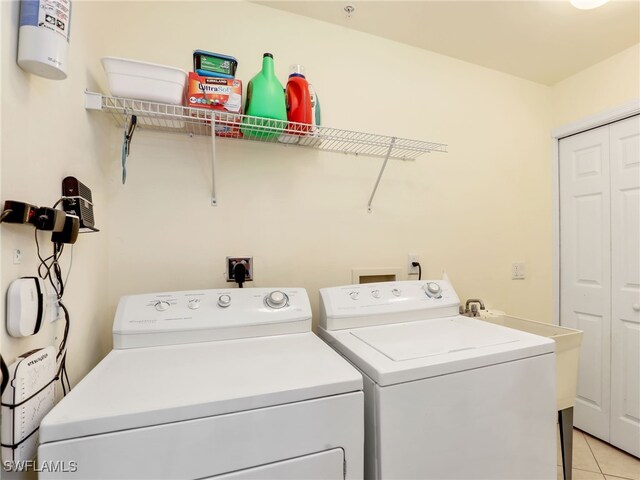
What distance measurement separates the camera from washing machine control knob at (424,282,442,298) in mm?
1553

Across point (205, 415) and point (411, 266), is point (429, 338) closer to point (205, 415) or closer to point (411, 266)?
point (411, 266)

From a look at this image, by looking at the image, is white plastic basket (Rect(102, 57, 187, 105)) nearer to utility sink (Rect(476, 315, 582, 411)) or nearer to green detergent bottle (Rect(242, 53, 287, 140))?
green detergent bottle (Rect(242, 53, 287, 140))

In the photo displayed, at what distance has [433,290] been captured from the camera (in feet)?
5.13

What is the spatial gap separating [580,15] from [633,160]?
92 centimetres

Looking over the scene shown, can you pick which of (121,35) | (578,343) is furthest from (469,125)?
(121,35)

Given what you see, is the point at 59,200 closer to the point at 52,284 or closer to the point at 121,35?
the point at 52,284

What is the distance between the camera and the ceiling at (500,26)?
1.62 meters

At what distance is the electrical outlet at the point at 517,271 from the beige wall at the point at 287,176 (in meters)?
0.04

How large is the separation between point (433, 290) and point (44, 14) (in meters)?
1.66

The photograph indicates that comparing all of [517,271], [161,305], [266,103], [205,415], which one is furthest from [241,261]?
[517,271]

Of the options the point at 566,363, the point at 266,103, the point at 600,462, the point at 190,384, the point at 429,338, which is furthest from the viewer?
the point at 600,462

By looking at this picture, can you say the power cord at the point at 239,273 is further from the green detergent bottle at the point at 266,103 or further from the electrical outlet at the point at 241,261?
the green detergent bottle at the point at 266,103

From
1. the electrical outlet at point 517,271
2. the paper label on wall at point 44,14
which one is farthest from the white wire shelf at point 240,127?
the electrical outlet at point 517,271

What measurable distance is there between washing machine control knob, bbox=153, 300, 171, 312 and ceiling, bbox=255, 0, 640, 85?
5.04 feet
